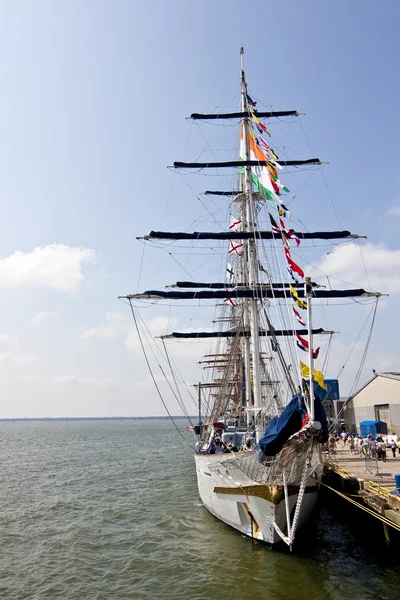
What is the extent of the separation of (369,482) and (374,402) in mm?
18476

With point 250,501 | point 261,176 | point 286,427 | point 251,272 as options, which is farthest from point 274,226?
point 250,501

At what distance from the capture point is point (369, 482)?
1631 cm

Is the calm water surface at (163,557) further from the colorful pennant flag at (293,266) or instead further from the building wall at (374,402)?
the building wall at (374,402)

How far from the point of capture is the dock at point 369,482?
1349cm

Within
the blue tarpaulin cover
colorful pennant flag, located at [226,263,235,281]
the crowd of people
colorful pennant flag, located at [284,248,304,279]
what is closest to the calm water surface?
the blue tarpaulin cover

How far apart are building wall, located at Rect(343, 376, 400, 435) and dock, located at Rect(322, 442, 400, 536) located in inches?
235

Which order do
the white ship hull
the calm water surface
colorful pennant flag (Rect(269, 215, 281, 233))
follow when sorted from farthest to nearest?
1. colorful pennant flag (Rect(269, 215, 281, 233))
2. the white ship hull
3. the calm water surface

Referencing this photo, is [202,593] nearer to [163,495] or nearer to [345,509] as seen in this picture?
[345,509]

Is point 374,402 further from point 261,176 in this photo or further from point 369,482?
point 261,176

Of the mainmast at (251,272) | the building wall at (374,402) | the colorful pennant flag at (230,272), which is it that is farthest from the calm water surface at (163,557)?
the colorful pennant flag at (230,272)

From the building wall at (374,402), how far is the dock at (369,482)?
5.98 metres

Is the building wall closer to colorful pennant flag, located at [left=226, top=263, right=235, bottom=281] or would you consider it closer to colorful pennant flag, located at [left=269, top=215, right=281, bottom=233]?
colorful pennant flag, located at [left=226, top=263, right=235, bottom=281]

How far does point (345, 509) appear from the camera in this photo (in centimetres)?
1992

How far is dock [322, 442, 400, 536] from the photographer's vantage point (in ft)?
44.3
